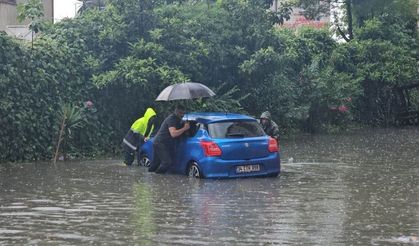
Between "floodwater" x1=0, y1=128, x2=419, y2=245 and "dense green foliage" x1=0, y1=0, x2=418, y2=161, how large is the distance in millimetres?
1743

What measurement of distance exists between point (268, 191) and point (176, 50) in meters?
11.1

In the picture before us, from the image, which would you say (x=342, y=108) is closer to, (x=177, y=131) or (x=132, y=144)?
(x=132, y=144)

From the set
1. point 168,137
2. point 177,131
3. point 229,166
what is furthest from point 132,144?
point 229,166

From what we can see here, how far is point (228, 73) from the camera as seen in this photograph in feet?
89.6

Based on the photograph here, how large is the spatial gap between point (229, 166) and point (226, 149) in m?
0.36

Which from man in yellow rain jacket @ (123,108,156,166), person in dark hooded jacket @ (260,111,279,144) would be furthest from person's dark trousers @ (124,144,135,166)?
person in dark hooded jacket @ (260,111,279,144)

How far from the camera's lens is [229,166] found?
1599 centimetres

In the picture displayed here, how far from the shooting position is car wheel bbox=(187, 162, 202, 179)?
16266 mm

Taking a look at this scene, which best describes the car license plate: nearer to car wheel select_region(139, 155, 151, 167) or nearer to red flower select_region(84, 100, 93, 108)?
car wheel select_region(139, 155, 151, 167)

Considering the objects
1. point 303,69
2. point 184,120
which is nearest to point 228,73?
point 303,69

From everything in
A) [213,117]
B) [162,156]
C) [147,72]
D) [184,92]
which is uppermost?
[147,72]

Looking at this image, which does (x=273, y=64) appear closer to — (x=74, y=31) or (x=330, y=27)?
(x=74, y=31)

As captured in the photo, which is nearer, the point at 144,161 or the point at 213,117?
the point at 213,117

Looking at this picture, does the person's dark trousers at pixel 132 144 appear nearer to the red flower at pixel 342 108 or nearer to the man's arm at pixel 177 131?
the man's arm at pixel 177 131
